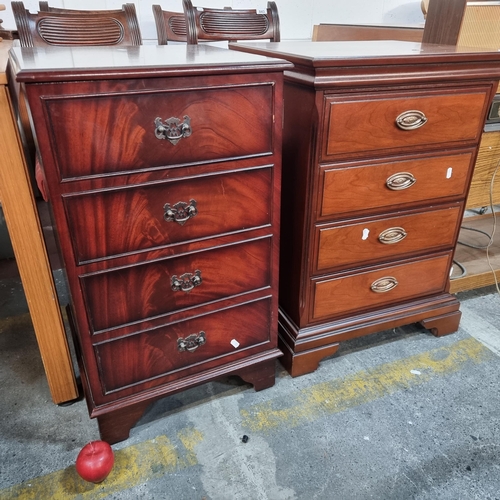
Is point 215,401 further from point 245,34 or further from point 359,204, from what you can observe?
point 245,34

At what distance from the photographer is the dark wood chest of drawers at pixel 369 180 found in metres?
1.03

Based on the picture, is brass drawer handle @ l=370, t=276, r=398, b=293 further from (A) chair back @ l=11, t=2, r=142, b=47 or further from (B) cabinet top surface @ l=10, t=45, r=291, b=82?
(A) chair back @ l=11, t=2, r=142, b=47

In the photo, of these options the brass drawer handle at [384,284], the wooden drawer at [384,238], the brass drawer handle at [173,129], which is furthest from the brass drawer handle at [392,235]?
the brass drawer handle at [173,129]

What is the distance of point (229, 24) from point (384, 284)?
1204mm

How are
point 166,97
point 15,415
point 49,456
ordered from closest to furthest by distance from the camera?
point 166,97, point 49,456, point 15,415

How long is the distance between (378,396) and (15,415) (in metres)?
0.98

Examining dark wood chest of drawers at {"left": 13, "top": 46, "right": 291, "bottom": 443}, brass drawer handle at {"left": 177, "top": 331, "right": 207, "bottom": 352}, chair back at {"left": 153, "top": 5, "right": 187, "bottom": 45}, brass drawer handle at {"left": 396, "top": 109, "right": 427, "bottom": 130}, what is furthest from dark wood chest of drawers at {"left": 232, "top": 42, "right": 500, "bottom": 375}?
chair back at {"left": 153, "top": 5, "right": 187, "bottom": 45}

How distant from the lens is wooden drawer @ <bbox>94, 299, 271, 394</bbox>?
3.30ft

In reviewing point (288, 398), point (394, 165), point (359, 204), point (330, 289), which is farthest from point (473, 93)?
point (288, 398)

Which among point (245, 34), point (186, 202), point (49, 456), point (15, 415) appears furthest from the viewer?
point (245, 34)

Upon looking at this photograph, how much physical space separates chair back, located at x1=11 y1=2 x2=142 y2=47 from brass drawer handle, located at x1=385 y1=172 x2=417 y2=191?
1.11m

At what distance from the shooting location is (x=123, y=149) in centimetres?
82

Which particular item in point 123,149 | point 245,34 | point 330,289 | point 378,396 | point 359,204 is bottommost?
point 378,396

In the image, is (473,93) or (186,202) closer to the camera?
(186,202)
